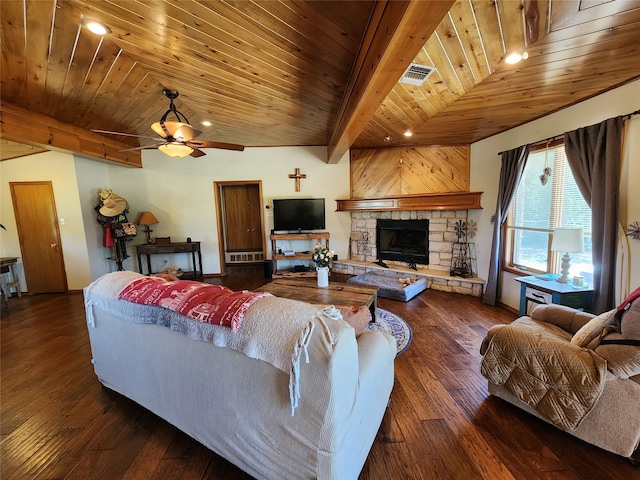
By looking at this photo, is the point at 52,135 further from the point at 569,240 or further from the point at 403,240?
the point at 569,240

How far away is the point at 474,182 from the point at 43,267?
25.0ft

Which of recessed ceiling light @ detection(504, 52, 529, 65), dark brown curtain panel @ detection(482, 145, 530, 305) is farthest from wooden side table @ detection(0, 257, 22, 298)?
dark brown curtain panel @ detection(482, 145, 530, 305)

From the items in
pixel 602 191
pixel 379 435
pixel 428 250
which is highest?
pixel 602 191

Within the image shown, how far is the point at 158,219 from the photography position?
5305 mm

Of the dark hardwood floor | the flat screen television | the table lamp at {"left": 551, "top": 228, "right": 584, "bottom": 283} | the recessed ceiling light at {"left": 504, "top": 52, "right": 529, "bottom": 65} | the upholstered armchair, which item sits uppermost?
the recessed ceiling light at {"left": 504, "top": 52, "right": 529, "bottom": 65}

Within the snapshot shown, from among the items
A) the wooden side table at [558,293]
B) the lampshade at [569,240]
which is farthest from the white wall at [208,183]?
the lampshade at [569,240]

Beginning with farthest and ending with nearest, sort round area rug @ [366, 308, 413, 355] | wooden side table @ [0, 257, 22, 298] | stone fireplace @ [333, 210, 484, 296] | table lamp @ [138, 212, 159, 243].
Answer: table lamp @ [138, 212, 159, 243]
stone fireplace @ [333, 210, 484, 296]
wooden side table @ [0, 257, 22, 298]
round area rug @ [366, 308, 413, 355]

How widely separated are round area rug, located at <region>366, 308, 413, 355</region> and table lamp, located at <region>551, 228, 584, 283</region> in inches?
66.4

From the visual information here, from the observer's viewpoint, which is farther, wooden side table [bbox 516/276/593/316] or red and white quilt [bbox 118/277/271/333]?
wooden side table [bbox 516/276/593/316]

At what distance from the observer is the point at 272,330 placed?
3.62ft

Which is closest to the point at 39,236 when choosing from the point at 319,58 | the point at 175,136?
the point at 175,136

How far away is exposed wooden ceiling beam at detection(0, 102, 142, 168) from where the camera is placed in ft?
9.46

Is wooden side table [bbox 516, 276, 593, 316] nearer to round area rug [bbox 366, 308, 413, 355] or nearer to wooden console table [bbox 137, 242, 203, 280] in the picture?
round area rug [bbox 366, 308, 413, 355]

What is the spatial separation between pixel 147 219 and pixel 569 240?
634 cm
